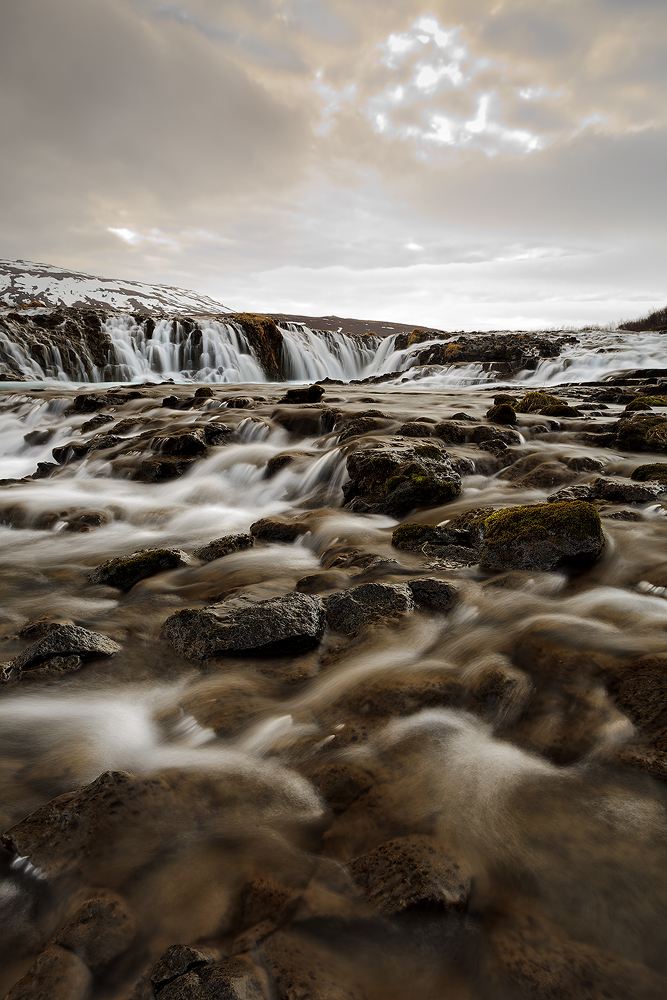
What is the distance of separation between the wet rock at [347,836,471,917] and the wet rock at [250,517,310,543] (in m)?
4.02

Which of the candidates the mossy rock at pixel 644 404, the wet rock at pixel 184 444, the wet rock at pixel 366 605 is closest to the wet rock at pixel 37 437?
the wet rock at pixel 184 444

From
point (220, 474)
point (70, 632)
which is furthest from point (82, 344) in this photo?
point (70, 632)

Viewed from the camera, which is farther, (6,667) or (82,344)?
(82,344)

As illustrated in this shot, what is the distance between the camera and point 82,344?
25.9m

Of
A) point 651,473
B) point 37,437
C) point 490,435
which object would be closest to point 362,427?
point 490,435

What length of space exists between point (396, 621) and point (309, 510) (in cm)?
341

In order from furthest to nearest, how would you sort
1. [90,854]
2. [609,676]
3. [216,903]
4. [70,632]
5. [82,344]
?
[82,344]
[70,632]
[609,676]
[90,854]
[216,903]

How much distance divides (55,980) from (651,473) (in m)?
7.22

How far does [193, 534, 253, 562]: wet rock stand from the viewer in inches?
213

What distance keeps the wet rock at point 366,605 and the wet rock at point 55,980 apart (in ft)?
7.75

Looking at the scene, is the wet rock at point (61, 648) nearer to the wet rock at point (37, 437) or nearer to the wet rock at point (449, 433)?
the wet rock at point (449, 433)

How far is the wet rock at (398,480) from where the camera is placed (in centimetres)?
638

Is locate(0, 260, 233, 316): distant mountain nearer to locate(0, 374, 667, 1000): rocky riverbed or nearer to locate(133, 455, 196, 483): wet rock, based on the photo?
locate(133, 455, 196, 483): wet rock

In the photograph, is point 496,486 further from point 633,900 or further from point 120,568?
point 633,900
